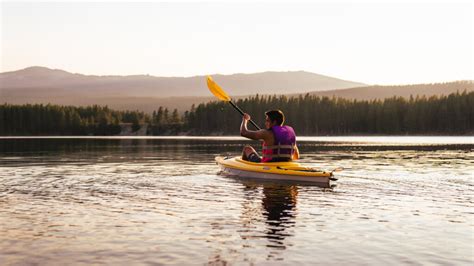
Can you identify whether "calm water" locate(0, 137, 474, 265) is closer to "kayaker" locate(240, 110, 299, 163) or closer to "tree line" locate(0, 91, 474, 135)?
"kayaker" locate(240, 110, 299, 163)

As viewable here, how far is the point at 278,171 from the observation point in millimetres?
23328

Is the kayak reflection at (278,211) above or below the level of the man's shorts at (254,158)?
below

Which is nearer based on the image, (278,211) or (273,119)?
(278,211)

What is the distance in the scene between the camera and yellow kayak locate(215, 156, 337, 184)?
72.7ft

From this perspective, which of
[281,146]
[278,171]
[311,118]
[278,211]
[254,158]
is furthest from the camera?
[311,118]

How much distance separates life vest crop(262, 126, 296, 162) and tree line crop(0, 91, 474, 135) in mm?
126786

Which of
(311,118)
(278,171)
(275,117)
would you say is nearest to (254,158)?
(278,171)

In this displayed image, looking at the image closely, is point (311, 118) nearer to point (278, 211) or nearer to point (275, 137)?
point (275, 137)

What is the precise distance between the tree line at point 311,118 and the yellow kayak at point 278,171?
126m

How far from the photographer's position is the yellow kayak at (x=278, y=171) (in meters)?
22.2

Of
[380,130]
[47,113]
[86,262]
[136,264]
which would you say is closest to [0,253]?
[86,262]

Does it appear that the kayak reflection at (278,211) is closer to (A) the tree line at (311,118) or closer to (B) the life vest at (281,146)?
(B) the life vest at (281,146)

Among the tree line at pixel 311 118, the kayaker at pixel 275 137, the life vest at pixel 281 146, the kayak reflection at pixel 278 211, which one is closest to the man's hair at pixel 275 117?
the kayaker at pixel 275 137

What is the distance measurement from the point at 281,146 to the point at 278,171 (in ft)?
3.47
